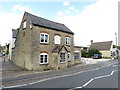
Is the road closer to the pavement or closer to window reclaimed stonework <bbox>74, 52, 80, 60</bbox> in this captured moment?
the pavement

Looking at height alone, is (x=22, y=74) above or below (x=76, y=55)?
below

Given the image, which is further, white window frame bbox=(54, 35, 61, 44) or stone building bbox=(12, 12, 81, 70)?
white window frame bbox=(54, 35, 61, 44)

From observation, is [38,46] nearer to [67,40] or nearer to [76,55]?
[67,40]

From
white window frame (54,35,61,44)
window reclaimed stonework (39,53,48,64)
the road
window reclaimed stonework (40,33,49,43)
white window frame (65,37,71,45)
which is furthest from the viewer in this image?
white window frame (65,37,71,45)

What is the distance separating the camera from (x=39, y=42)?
1722 cm

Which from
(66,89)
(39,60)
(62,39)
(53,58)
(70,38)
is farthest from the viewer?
(70,38)

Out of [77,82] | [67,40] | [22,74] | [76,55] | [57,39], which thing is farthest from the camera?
[76,55]

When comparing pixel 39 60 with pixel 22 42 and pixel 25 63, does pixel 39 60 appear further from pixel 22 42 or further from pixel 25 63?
pixel 22 42

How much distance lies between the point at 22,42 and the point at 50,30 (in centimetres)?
→ 533

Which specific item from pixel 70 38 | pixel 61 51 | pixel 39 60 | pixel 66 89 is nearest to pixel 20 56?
pixel 39 60

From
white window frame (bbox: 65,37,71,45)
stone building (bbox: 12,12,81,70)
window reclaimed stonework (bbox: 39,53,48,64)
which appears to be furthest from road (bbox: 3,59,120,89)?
white window frame (bbox: 65,37,71,45)

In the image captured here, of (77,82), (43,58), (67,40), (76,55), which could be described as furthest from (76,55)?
(77,82)

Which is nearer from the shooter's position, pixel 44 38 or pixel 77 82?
Result: pixel 77 82

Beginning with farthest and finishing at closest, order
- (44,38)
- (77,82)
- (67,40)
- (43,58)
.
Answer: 1. (67,40)
2. (44,38)
3. (43,58)
4. (77,82)
